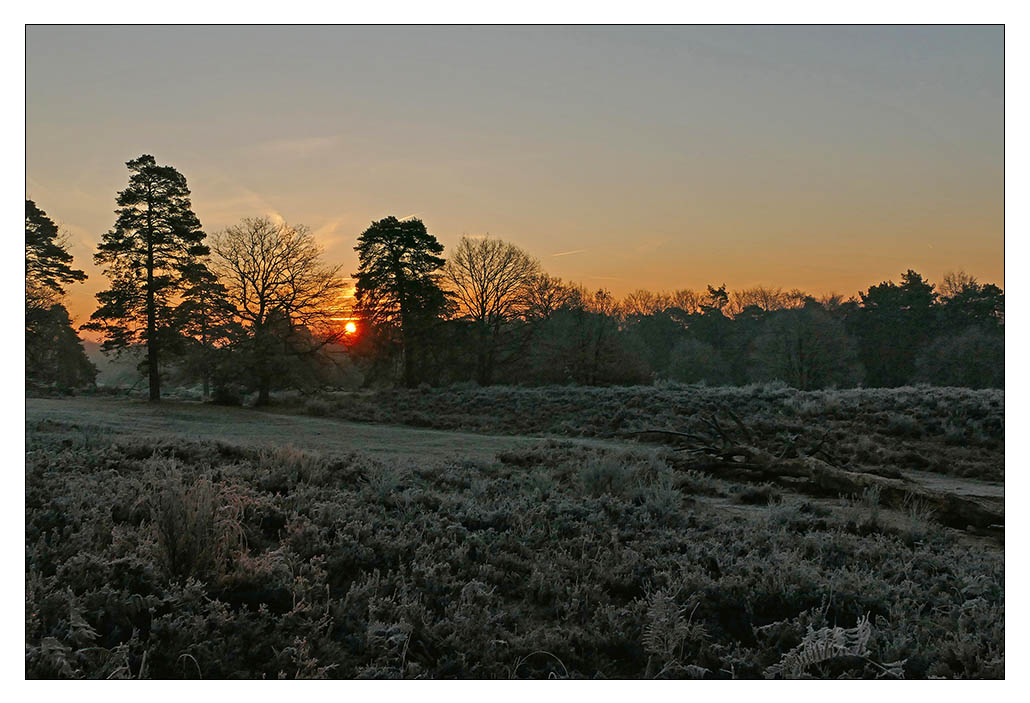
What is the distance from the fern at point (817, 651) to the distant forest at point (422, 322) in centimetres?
1433

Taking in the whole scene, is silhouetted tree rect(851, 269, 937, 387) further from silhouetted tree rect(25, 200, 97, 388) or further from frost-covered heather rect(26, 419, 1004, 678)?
silhouetted tree rect(25, 200, 97, 388)

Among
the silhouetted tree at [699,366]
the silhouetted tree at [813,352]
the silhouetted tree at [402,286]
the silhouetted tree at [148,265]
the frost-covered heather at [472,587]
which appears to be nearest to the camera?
the frost-covered heather at [472,587]

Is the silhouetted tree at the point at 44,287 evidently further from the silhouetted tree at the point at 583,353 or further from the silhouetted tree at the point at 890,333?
the silhouetted tree at the point at 890,333

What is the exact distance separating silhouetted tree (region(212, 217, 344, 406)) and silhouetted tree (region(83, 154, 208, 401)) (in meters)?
1.65

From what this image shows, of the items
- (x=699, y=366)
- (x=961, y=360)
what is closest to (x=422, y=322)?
(x=699, y=366)

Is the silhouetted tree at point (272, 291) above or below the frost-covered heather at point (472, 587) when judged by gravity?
above

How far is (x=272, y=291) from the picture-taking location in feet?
105

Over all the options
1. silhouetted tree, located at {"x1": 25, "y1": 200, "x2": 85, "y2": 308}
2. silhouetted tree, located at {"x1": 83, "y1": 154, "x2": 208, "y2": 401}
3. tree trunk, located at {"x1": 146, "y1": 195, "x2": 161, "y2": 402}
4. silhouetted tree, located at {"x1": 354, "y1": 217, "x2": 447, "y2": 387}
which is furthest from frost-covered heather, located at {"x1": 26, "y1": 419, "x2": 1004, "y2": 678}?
silhouetted tree, located at {"x1": 354, "y1": 217, "x2": 447, "y2": 387}

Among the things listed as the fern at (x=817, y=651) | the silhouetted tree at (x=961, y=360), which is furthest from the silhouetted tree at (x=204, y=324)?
the silhouetted tree at (x=961, y=360)

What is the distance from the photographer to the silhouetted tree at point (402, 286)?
37.6 m

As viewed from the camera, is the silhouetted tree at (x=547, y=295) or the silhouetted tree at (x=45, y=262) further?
the silhouetted tree at (x=547, y=295)

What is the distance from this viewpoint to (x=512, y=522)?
741 cm

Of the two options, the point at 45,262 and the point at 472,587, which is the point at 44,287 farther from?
the point at 472,587
